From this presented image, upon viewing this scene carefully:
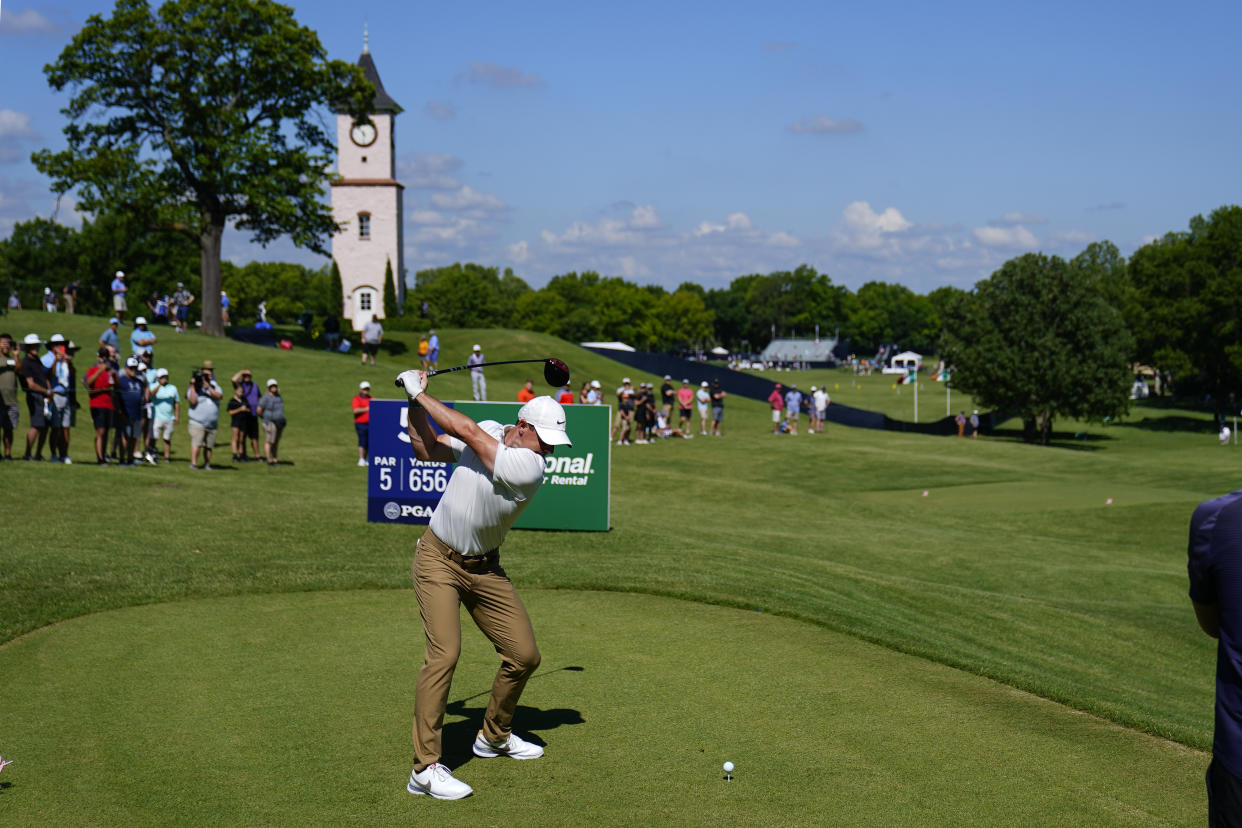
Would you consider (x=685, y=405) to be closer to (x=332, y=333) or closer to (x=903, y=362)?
(x=332, y=333)

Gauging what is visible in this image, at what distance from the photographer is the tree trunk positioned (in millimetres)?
49094

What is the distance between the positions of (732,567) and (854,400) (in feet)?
255

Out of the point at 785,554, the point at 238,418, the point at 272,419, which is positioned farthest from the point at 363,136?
the point at 785,554

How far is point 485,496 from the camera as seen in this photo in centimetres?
622

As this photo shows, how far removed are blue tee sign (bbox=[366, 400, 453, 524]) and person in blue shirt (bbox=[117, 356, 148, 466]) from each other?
291 inches

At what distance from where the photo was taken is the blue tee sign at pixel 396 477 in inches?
623

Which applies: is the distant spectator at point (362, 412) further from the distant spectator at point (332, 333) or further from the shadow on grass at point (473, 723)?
the distant spectator at point (332, 333)

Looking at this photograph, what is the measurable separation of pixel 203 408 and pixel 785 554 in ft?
39.9

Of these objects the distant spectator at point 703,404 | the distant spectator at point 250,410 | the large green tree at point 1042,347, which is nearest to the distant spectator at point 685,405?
the distant spectator at point 703,404

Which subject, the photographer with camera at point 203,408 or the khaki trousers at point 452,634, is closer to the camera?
the khaki trousers at point 452,634

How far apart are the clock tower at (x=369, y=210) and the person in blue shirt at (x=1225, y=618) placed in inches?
3006

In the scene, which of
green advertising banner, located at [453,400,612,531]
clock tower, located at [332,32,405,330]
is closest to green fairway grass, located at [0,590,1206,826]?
green advertising banner, located at [453,400,612,531]

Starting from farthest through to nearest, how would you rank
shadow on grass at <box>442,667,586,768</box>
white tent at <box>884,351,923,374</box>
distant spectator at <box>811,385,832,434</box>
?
white tent at <box>884,351,923,374</box>
distant spectator at <box>811,385,832,434</box>
shadow on grass at <box>442,667,586,768</box>

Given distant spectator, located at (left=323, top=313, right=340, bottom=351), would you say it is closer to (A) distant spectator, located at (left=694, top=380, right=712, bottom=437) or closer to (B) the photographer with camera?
(A) distant spectator, located at (left=694, top=380, right=712, bottom=437)
